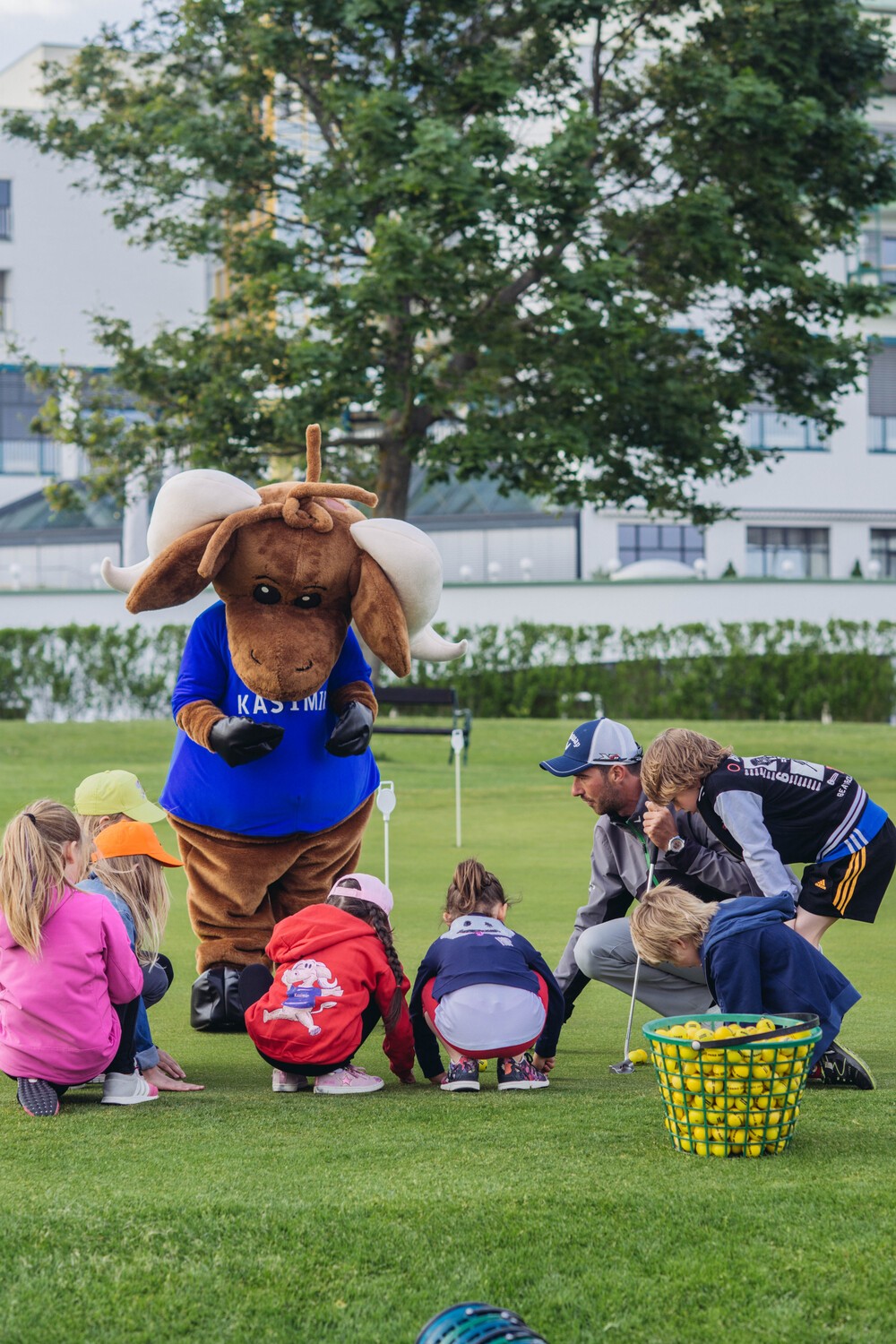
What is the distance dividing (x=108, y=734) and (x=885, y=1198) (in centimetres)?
1863

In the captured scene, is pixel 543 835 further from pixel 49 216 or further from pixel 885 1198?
pixel 49 216

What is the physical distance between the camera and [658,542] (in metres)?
36.1

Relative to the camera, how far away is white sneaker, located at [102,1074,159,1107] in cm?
477

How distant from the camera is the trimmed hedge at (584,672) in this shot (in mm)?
23797

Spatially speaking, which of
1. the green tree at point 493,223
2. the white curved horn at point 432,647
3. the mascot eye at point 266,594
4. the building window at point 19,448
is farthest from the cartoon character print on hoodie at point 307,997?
the building window at point 19,448

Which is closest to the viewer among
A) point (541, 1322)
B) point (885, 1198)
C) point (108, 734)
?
point (541, 1322)

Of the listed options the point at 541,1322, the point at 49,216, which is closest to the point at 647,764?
the point at 541,1322

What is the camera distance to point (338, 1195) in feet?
11.9

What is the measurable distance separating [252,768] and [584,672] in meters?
18.3

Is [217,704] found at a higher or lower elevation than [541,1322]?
higher

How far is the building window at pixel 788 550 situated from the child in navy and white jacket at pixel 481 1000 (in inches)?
1294

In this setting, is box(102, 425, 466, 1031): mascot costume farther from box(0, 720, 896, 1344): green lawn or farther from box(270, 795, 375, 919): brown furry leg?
box(0, 720, 896, 1344): green lawn

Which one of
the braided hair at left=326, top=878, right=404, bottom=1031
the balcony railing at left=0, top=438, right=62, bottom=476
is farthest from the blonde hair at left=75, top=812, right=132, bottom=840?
the balcony railing at left=0, top=438, right=62, bottom=476

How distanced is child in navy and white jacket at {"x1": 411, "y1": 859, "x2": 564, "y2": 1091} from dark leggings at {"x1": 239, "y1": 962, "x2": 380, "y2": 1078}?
17cm
